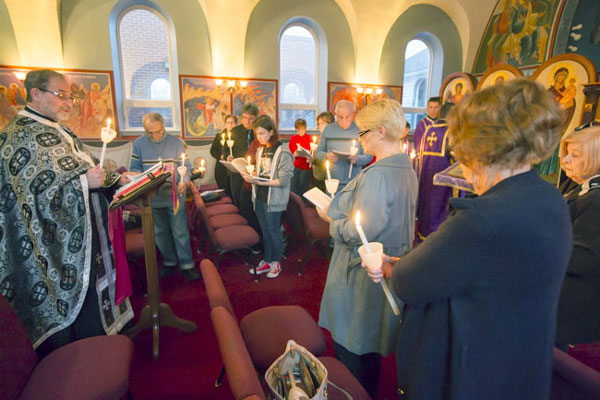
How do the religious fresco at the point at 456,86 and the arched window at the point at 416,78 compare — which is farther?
the arched window at the point at 416,78

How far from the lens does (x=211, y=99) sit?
886 cm

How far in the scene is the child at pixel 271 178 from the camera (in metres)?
3.55

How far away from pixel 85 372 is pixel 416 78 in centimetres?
1258

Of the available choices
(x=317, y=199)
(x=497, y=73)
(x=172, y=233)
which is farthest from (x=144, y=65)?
(x=317, y=199)

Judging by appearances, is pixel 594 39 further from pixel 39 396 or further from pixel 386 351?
pixel 39 396

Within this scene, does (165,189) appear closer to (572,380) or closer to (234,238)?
(234,238)

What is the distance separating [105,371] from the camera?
1.60m

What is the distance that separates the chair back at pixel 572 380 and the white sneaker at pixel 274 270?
118 inches

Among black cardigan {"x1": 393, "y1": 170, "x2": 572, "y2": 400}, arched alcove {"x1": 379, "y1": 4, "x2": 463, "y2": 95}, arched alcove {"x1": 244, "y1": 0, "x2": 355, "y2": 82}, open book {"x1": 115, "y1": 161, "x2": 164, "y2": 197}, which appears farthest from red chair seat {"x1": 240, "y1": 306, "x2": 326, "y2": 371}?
arched alcove {"x1": 379, "y1": 4, "x2": 463, "y2": 95}

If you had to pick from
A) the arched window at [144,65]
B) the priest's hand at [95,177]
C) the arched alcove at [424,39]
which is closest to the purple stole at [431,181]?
the priest's hand at [95,177]

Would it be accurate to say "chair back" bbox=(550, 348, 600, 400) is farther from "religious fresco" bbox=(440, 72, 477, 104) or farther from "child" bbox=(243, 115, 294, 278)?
"religious fresco" bbox=(440, 72, 477, 104)

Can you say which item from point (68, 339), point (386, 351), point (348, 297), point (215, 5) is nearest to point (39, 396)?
point (68, 339)

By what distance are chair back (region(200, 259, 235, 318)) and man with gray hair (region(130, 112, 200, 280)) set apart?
1944 mm

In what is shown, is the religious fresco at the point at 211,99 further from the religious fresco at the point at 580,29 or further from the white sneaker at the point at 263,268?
the religious fresco at the point at 580,29
